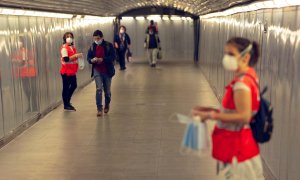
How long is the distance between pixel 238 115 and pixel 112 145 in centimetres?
424

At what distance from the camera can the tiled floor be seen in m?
5.90

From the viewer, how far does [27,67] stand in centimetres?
880

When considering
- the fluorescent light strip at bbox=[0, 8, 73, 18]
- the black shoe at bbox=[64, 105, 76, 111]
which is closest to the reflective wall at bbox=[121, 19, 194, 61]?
the fluorescent light strip at bbox=[0, 8, 73, 18]

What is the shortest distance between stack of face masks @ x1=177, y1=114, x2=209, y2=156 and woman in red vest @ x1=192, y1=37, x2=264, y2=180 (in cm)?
7

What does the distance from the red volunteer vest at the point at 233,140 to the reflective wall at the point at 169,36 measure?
21342 millimetres

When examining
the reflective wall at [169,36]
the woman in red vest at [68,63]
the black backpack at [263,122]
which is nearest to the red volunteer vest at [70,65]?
the woman in red vest at [68,63]

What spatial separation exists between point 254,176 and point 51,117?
264 inches

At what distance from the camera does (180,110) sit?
10.1 m

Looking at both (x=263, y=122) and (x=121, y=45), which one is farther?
(x=121, y=45)

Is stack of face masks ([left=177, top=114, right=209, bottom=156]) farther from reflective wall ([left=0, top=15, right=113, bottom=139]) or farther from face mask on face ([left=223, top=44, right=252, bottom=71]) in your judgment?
reflective wall ([left=0, top=15, right=113, bottom=139])

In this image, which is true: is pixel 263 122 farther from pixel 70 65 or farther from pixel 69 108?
pixel 69 108

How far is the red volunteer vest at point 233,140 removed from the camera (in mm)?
3355

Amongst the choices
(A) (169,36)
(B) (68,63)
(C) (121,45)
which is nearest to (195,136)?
(B) (68,63)

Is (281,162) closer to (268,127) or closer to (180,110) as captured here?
(268,127)
